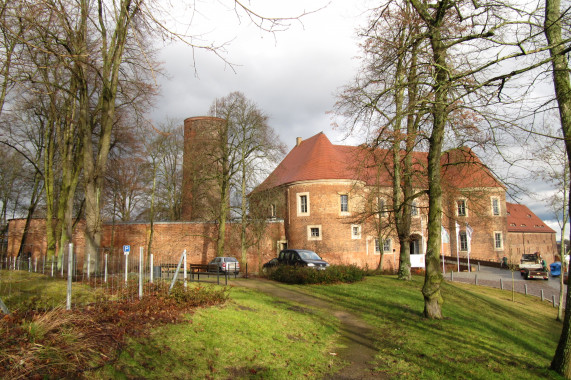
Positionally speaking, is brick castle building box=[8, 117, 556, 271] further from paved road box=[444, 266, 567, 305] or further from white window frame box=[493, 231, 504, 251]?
white window frame box=[493, 231, 504, 251]

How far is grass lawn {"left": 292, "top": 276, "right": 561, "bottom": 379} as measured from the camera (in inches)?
288

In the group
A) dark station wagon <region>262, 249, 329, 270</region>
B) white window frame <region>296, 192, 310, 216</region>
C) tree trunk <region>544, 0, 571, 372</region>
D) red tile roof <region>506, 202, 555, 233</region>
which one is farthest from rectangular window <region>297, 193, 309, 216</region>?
red tile roof <region>506, 202, 555, 233</region>

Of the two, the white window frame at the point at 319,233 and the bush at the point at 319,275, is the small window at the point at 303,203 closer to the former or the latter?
the white window frame at the point at 319,233

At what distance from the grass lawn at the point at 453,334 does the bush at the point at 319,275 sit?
0.90 meters

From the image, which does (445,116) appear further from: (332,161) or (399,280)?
(332,161)

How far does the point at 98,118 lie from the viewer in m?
20.5

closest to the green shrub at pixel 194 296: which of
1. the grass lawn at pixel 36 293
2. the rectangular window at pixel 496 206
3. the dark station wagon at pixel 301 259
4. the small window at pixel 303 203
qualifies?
the grass lawn at pixel 36 293

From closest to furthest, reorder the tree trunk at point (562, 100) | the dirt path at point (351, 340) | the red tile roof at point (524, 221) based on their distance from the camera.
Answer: the dirt path at point (351, 340)
the tree trunk at point (562, 100)
the red tile roof at point (524, 221)

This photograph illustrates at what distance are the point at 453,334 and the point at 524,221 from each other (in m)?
56.0

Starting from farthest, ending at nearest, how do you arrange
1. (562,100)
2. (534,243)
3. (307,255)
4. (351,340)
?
(534,243)
(307,255)
(351,340)
(562,100)

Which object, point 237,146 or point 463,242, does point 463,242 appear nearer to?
point 463,242

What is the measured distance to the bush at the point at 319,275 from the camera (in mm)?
17484

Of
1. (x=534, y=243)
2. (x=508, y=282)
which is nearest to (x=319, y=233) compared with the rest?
(x=508, y=282)

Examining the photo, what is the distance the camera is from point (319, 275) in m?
17.5
